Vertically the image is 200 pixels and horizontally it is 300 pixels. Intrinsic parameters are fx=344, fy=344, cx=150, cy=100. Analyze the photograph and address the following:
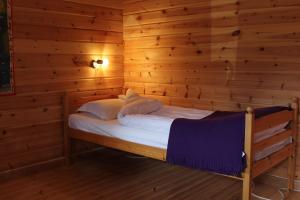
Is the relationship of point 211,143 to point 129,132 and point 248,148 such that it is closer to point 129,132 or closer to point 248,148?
point 248,148

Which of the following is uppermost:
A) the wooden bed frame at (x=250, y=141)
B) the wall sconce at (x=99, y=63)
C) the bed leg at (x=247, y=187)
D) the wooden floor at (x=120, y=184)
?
the wall sconce at (x=99, y=63)

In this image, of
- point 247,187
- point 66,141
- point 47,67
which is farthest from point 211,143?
point 47,67

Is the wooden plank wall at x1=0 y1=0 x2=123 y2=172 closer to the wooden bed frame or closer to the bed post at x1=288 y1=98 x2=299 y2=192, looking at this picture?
the wooden bed frame

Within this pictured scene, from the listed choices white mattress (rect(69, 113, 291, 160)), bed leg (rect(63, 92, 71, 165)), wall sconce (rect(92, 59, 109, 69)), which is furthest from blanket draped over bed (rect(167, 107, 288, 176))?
wall sconce (rect(92, 59, 109, 69))

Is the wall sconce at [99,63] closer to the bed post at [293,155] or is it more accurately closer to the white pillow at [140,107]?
the white pillow at [140,107]

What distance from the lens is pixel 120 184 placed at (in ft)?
11.6

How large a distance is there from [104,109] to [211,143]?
151cm

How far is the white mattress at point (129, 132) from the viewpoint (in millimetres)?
2964

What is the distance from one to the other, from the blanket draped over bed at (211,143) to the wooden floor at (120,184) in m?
0.55

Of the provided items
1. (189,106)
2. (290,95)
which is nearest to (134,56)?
(189,106)

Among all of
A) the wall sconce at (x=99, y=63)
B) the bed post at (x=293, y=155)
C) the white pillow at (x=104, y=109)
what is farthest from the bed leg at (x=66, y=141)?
the bed post at (x=293, y=155)

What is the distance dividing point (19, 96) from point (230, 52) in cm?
235

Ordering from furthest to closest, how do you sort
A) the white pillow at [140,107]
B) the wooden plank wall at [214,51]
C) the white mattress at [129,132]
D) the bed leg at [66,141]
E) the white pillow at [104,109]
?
1. the bed leg at [66,141]
2. the white pillow at [104,109]
3. the white pillow at [140,107]
4. the wooden plank wall at [214,51]
5. the white mattress at [129,132]

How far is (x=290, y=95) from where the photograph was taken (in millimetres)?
3428
